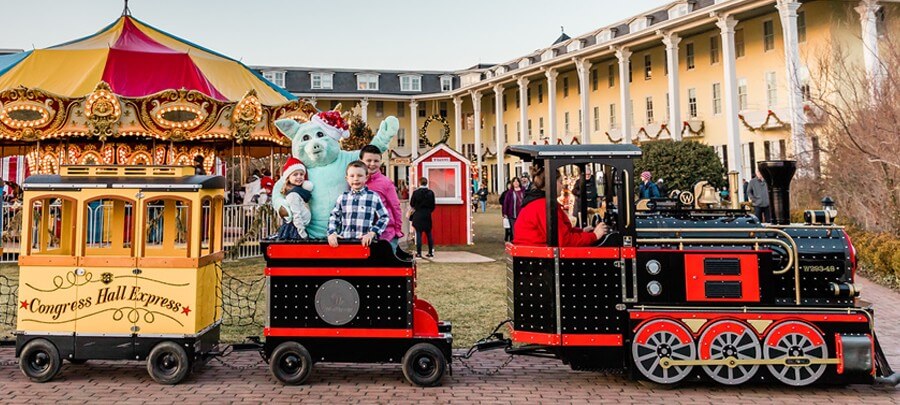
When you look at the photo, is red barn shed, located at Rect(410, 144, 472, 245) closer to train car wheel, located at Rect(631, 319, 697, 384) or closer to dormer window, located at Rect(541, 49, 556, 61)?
train car wheel, located at Rect(631, 319, 697, 384)

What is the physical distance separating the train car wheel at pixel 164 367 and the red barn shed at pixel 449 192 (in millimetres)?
13875

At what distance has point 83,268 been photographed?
227 inches

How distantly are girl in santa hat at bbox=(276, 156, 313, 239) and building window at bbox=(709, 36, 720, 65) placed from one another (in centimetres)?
3448

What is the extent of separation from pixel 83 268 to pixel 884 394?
24.9 feet

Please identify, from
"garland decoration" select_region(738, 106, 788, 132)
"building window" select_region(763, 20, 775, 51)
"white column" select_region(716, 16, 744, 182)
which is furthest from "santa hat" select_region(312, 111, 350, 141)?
"building window" select_region(763, 20, 775, 51)

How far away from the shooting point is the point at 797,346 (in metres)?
5.29

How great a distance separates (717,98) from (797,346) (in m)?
33.1

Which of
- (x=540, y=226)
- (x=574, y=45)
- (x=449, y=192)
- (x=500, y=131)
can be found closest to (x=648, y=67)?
(x=574, y=45)

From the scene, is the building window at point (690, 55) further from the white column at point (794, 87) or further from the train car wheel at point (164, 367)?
the train car wheel at point (164, 367)

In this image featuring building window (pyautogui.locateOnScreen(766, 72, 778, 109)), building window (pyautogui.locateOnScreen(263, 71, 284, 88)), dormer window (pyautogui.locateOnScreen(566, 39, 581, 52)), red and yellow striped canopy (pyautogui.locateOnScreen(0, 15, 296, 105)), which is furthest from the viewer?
building window (pyautogui.locateOnScreen(263, 71, 284, 88))

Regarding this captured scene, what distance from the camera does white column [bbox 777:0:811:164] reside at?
18.0 m

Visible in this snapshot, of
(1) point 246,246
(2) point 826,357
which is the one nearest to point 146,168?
(2) point 826,357

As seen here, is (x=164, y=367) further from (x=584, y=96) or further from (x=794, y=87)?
(x=584, y=96)

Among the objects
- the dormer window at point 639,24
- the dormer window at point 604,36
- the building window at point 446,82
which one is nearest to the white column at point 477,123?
the building window at point 446,82
